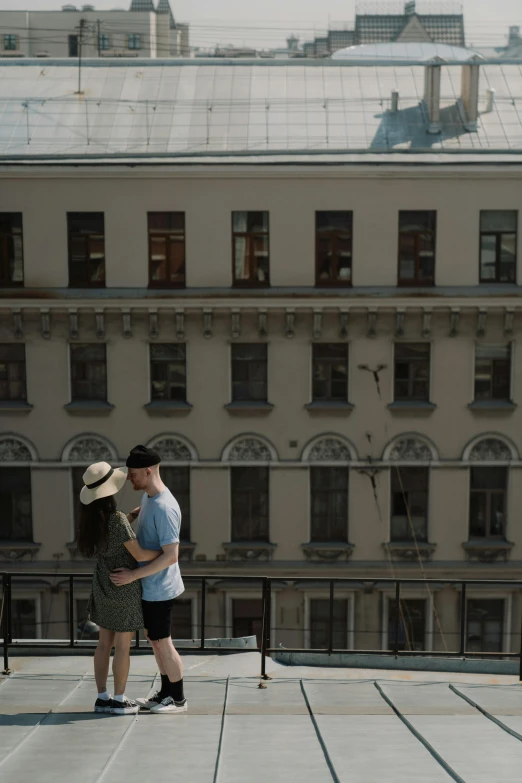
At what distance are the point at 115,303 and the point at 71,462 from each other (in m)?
4.07

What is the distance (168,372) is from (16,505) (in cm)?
502

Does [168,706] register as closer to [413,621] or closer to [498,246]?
[413,621]

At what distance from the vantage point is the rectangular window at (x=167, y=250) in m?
23.3

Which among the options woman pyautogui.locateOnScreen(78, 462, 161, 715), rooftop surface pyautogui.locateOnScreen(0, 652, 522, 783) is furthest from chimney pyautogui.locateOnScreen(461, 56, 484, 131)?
woman pyautogui.locateOnScreen(78, 462, 161, 715)

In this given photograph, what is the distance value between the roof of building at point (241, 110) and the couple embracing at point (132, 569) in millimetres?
17883

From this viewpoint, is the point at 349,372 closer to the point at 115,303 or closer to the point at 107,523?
the point at 115,303

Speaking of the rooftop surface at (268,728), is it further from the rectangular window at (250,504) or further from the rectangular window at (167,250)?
the rectangular window at (167,250)

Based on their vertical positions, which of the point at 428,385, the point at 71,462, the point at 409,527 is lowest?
the point at 409,527

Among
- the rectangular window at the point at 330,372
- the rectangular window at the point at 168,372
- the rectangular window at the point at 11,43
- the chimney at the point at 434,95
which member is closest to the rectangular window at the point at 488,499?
the rectangular window at the point at 330,372

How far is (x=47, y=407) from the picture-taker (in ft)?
77.9

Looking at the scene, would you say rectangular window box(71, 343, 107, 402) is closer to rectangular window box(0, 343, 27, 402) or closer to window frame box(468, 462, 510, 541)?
rectangular window box(0, 343, 27, 402)

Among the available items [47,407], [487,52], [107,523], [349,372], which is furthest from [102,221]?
[487,52]

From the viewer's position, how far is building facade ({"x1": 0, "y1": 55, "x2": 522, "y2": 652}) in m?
23.2

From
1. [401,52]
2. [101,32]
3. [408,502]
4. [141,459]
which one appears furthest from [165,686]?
[101,32]
